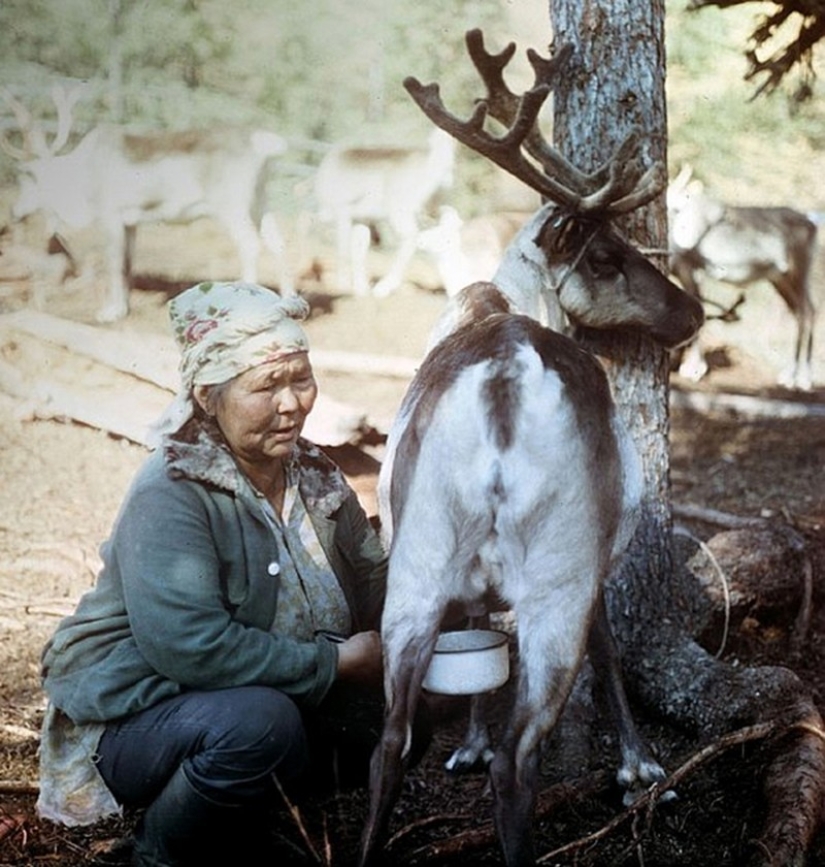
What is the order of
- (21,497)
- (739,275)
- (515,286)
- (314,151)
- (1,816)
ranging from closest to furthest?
1. (1,816)
2. (515,286)
3. (21,497)
4. (314,151)
5. (739,275)

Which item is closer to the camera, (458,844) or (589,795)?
(458,844)

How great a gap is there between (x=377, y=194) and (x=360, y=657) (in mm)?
2895

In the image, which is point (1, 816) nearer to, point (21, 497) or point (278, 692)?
point (278, 692)

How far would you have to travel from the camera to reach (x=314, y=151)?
4.70 metres

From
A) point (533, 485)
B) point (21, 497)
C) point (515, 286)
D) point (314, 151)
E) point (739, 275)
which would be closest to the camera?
point (533, 485)

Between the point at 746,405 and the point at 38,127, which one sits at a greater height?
the point at 38,127

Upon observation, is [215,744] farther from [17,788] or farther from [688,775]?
[688,775]

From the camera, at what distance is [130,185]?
12.6 feet

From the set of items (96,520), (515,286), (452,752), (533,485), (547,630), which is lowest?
(452,752)

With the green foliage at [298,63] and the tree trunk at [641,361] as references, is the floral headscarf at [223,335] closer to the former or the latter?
the tree trunk at [641,361]

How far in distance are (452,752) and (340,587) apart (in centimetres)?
89

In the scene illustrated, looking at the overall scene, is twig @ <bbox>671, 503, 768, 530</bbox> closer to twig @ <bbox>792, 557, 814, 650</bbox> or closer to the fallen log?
twig @ <bbox>792, 557, 814, 650</bbox>

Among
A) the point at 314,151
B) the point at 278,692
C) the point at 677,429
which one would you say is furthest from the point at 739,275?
the point at 278,692

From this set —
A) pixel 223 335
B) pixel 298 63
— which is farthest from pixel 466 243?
pixel 223 335
